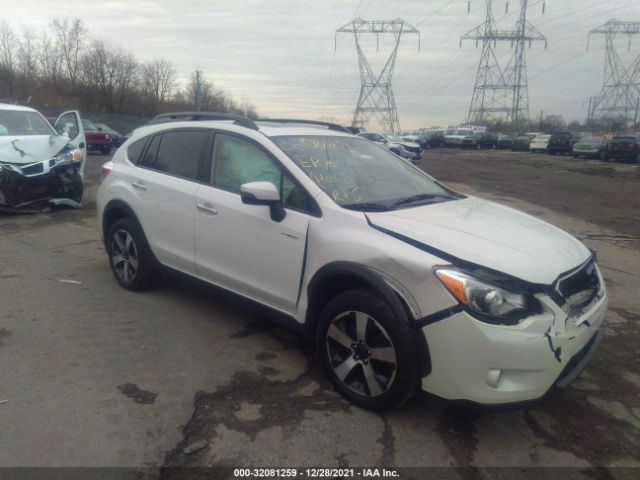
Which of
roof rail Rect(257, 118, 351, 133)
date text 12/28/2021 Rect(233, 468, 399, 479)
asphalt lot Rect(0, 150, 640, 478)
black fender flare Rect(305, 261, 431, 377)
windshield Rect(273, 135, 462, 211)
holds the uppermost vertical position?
roof rail Rect(257, 118, 351, 133)

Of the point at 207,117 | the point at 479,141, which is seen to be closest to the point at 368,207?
the point at 207,117

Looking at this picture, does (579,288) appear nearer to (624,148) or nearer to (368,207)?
(368,207)

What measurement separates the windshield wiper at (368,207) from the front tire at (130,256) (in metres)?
2.25

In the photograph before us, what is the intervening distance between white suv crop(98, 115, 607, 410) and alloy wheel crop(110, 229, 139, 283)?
167mm

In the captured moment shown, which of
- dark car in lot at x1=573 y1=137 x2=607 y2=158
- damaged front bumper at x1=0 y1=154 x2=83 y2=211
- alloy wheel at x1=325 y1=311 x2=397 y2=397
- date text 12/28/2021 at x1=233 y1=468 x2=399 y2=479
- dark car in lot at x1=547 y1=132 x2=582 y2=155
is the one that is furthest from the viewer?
dark car in lot at x1=547 y1=132 x2=582 y2=155

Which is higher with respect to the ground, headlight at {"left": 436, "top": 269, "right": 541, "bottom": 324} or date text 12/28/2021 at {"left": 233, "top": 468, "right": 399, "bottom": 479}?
headlight at {"left": 436, "top": 269, "right": 541, "bottom": 324}

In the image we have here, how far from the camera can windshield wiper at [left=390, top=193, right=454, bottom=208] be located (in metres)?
3.63

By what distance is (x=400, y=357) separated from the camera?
9.20 ft

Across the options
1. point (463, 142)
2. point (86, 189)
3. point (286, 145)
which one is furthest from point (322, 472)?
point (463, 142)

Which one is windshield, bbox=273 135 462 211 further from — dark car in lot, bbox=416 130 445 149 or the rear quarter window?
dark car in lot, bbox=416 130 445 149

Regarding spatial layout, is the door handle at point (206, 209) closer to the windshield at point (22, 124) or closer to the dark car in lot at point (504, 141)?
the windshield at point (22, 124)

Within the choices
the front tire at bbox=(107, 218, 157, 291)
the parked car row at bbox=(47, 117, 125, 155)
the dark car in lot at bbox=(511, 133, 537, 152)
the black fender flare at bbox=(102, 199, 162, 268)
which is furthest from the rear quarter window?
the dark car in lot at bbox=(511, 133, 537, 152)

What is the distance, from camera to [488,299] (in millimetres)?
2613

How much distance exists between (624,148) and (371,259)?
3168 cm
